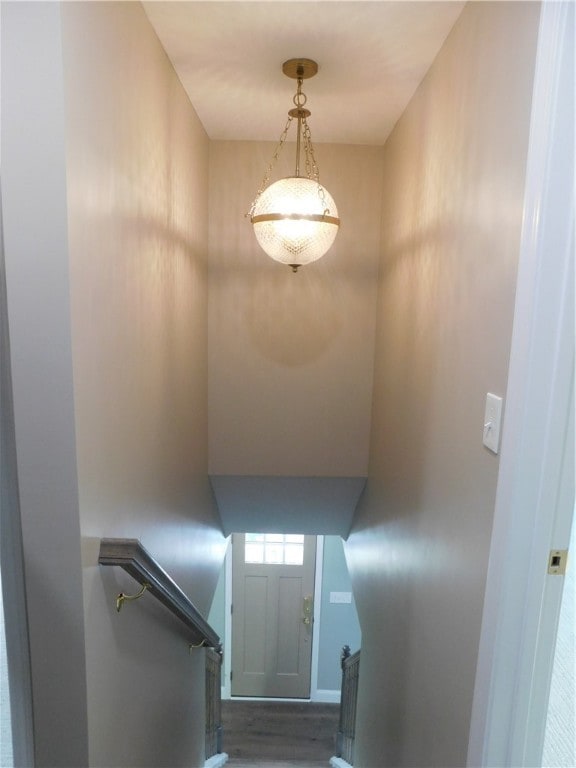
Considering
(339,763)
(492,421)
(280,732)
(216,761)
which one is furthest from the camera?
(280,732)

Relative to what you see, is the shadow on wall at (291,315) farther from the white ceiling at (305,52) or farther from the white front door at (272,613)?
the white front door at (272,613)

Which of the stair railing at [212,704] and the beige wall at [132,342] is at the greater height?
the beige wall at [132,342]

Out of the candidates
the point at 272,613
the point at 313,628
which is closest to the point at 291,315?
the point at 272,613

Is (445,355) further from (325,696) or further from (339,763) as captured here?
(325,696)

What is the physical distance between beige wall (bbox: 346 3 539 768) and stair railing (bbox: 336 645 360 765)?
134 cm

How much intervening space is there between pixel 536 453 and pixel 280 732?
4883mm

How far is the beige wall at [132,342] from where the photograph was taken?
1.08m

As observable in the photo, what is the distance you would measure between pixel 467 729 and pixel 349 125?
2.39 meters

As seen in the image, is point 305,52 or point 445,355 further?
point 305,52

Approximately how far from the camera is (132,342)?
56.2 inches

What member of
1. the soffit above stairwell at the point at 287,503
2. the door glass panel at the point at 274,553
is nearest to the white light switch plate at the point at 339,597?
the door glass panel at the point at 274,553

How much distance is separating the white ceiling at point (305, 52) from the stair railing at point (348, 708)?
3.54 meters

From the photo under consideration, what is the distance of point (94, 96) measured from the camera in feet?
3.57

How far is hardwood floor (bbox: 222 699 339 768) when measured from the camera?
13.9 feet
